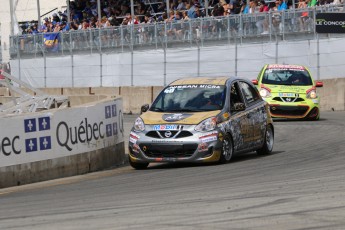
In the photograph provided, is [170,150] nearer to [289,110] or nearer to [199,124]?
[199,124]

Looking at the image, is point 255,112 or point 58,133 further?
point 255,112

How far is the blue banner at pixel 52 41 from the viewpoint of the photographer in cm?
4128

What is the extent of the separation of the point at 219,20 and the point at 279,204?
2524 cm

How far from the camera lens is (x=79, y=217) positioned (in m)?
10.2

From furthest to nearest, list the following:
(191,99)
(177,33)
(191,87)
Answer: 1. (177,33)
2. (191,87)
3. (191,99)

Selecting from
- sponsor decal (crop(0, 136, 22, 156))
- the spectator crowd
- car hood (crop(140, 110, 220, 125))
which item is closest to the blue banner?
the spectator crowd

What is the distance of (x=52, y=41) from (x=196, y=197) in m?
30.5

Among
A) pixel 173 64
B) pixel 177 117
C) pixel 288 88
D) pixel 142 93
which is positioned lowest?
pixel 142 93

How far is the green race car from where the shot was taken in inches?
1095

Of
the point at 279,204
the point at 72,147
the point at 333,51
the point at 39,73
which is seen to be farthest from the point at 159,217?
the point at 39,73

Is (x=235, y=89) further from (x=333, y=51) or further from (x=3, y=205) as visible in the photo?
(x=333, y=51)

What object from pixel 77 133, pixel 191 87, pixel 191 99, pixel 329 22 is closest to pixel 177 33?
pixel 329 22

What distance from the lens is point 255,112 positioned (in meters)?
18.3

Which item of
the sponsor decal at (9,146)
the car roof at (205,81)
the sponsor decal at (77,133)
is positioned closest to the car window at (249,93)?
the car roof at (205,81)
